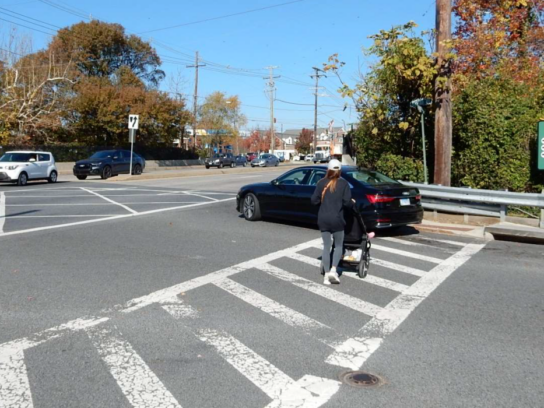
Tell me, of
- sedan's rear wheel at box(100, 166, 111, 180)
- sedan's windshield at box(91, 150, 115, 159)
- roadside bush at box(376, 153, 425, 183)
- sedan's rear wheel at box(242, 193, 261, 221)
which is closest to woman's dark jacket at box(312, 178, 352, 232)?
sedan's rear wheel at box(242, 193, 261, 221)

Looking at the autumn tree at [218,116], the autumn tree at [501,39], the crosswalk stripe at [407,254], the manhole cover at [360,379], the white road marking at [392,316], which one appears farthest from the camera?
the autumn tree at [218,116]

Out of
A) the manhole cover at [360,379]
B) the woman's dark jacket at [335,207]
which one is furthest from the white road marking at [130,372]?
the woman's dark jacket at [335,207]

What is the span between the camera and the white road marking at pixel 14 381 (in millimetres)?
4016

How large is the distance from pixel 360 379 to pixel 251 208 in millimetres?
9357

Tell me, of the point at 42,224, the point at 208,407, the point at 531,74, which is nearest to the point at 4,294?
the point at 208,407

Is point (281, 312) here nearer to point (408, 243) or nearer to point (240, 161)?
point (408, 243)

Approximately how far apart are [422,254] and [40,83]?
36.5 m

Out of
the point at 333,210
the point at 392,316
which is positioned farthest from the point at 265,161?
the point at 392,316

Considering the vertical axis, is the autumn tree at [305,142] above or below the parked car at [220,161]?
above

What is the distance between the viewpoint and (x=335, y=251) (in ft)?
25.1

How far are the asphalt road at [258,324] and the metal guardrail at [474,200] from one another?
1906mm

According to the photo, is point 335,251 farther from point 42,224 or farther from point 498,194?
point 42,224

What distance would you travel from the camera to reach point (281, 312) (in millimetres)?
6281

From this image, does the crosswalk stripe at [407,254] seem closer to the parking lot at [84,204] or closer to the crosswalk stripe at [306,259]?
the crosswalk stripe at [306,259]
